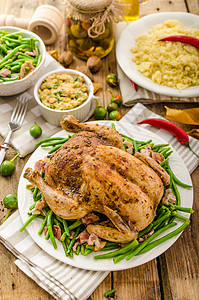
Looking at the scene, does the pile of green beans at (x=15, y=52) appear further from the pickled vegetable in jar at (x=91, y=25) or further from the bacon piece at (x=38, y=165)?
the bacon piece at (x=38, y=165)

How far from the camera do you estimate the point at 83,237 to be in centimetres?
284

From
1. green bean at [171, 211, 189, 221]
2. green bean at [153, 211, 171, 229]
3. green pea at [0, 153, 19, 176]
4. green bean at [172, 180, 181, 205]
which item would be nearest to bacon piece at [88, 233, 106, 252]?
green bean at [153, 211, 171, 229]

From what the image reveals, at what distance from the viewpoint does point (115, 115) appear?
4051 mm

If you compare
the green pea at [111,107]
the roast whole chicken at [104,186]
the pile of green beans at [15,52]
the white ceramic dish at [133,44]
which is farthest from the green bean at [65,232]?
the white ceramic dish at [133,44]

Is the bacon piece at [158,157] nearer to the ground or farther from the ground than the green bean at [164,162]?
farther from the ground

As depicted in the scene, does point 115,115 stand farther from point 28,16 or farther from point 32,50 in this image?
point 28,16

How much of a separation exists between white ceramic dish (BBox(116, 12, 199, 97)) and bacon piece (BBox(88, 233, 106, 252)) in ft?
7.18

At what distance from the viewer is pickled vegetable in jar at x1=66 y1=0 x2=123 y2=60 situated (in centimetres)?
415

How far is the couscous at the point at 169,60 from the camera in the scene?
4.28 metres

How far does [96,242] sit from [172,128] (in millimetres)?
1744

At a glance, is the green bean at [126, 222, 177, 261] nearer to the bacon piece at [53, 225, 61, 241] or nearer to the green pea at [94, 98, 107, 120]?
the bacon piece at [53, 225, 61, 241]

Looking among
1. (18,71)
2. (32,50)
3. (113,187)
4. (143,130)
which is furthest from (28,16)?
(113,187)

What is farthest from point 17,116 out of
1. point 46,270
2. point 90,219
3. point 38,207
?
point 46,270

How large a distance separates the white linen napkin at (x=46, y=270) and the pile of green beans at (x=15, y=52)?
1854 mm
